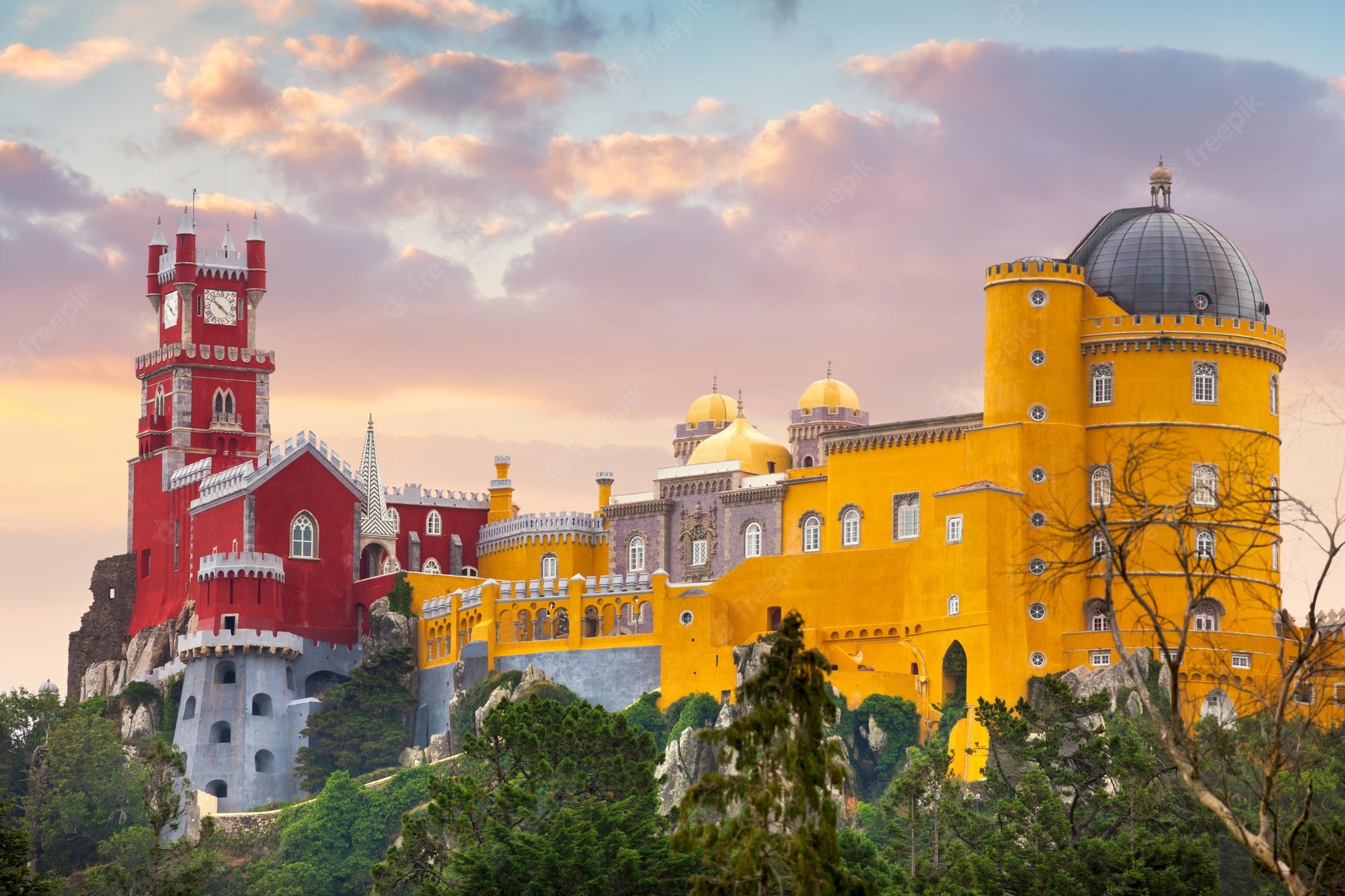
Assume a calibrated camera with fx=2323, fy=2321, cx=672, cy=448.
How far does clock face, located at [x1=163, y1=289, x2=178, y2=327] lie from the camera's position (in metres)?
99.4

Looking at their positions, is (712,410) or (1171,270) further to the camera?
(712,410)

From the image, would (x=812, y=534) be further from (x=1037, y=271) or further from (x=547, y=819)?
(x=547, y=819)

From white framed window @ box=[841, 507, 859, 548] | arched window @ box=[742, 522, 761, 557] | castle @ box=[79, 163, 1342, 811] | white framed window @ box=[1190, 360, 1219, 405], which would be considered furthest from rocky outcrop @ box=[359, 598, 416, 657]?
white framed window @ box=[1190, 360, 1219, 405]

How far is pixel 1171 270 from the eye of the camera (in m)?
78.2

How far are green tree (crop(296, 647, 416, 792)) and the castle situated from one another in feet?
2.80

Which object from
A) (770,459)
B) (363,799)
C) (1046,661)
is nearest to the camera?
(1046,661)

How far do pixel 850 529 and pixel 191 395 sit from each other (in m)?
30.5

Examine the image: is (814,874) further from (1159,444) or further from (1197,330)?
(1197,330)

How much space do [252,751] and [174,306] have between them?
72.8ft

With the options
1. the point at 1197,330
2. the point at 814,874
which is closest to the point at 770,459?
the point at 1197,330

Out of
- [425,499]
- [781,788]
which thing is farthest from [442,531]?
[781,788]

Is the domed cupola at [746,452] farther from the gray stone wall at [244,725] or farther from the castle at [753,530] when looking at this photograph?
the gray stone wall at [244,725]

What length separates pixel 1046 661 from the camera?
7400cm

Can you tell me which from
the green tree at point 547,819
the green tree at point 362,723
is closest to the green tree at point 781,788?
the green tree at point 547,819
